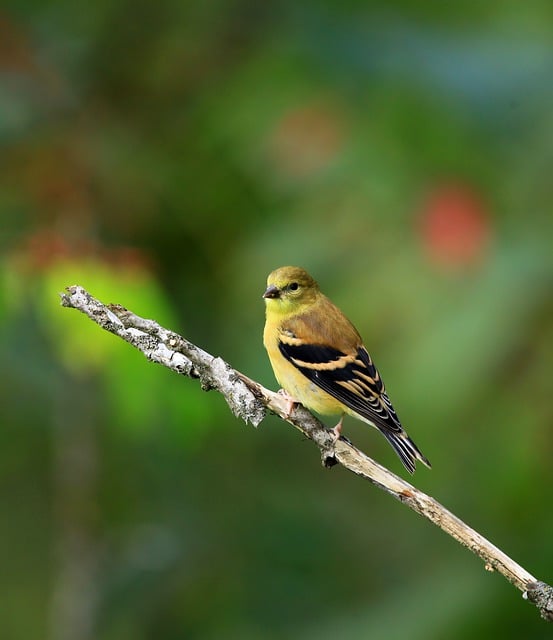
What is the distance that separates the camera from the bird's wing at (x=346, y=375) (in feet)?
14.1

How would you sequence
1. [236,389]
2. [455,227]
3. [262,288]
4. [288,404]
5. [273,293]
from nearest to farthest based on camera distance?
[236,389] → [288,404] → [273,293] → [455,227] → [262,288]

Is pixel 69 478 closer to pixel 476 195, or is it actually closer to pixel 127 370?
pixel 127 370

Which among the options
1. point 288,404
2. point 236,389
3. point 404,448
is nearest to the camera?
point 236,389

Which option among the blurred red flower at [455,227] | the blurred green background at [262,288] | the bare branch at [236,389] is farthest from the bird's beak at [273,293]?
the bare branch at [236,389]

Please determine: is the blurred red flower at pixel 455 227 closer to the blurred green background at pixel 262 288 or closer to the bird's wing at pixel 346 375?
the blurred green background at pixel 262 288

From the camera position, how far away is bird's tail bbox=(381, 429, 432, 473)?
4.10 m

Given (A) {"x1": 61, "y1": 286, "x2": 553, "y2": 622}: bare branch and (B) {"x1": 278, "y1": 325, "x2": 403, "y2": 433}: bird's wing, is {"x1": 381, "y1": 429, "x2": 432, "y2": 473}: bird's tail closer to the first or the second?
(B) {"x1": 278, "y1": 325, "x2": 403, "y2": 433}: bird's wing

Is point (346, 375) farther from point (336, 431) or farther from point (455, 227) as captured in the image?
point (455, 227)

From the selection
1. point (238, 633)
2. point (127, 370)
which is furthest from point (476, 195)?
point (238, 633)

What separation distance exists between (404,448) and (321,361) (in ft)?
1.75

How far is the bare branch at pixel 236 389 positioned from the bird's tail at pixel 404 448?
2.56 feet

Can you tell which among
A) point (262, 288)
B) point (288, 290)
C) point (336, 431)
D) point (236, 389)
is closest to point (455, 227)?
point (288, 290)

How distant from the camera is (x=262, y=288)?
5.55 meters

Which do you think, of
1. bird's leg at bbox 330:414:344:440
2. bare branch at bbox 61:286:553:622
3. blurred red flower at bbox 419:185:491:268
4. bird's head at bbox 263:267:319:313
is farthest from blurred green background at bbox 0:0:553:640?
bare branch at bbox 61:286:553:622
